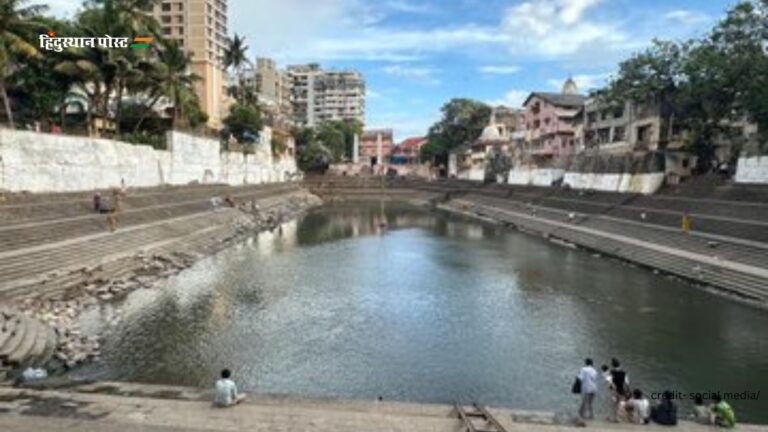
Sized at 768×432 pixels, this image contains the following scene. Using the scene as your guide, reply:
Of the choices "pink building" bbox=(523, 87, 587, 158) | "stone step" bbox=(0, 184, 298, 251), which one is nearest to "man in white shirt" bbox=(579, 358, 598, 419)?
"stone step" bbox=(0, 184, 298, 251)

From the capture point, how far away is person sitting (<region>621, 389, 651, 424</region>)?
1549cm

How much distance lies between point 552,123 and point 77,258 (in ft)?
248

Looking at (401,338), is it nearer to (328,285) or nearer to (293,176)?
(328,285)

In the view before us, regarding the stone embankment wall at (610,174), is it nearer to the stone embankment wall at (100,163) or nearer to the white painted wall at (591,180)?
the white painted wall at (591,180)

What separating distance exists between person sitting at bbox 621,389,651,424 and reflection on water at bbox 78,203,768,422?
255 cm

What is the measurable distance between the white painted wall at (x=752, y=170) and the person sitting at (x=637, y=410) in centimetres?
3773

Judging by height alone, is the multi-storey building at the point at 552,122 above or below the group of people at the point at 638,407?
above

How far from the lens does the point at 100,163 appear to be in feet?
157

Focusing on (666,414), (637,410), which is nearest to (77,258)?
(637,410)

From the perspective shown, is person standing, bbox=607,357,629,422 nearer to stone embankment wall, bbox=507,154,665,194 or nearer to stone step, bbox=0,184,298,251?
stone step, bbox=0,184,298,251

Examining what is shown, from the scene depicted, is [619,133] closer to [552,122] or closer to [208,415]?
[552,122]

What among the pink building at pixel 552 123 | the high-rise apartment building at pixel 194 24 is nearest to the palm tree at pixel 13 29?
the pink building at pixel 552 123

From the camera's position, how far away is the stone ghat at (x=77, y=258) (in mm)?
21172

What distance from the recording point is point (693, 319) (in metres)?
28.4
